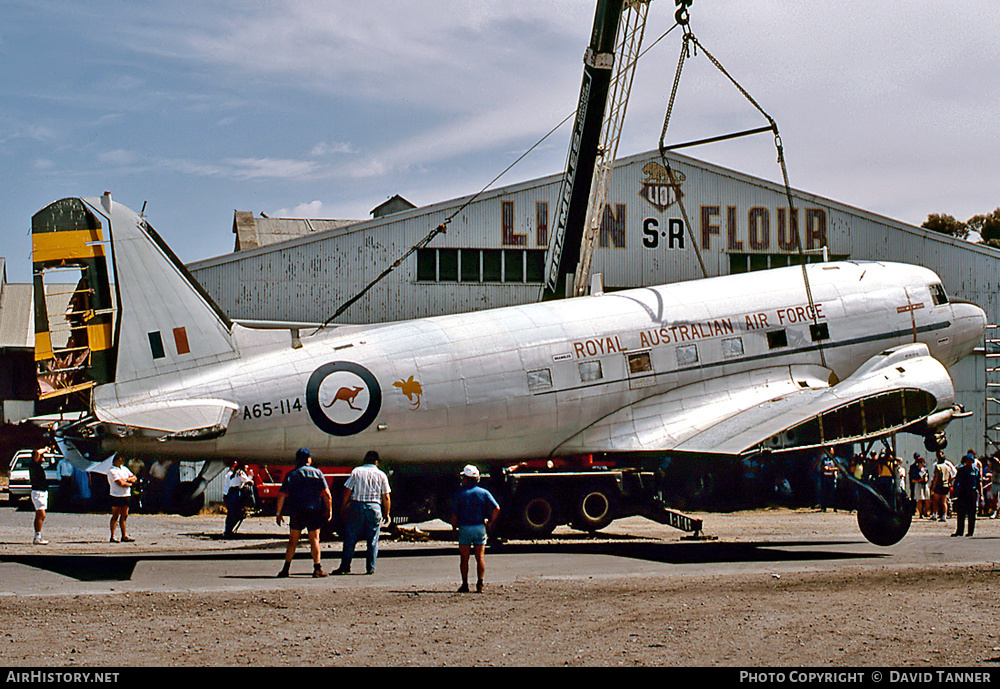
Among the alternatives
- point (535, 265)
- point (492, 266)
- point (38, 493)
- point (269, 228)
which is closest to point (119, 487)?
point (38, 493)

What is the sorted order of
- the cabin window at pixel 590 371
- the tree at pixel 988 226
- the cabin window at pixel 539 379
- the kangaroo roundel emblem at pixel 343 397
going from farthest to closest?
the tree at pixel 988 226 < the cabin window at pixel 590 371 < the cabin window at pixel 539 379 < the kangaroo roundel emblem at pixel 343 397

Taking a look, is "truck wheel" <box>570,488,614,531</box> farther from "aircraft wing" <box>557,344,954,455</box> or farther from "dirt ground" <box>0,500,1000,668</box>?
"dirt ground" <box>0,500,1000,668</box>

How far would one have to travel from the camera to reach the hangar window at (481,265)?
36.0 meters

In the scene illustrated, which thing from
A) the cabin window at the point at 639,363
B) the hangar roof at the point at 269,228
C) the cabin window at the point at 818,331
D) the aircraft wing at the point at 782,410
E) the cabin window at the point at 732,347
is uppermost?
the hangar roof at the point at 269,228

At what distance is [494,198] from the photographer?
3672 cm

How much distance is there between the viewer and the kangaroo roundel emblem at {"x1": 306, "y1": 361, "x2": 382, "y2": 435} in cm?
1869

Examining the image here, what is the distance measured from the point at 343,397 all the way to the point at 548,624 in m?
8.37

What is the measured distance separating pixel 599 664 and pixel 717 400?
12.8m

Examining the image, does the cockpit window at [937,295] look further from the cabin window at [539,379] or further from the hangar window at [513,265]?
the hangar window at [513,265]

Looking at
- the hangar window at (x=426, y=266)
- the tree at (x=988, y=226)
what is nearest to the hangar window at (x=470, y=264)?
the hangar window at (x=426, y=266)

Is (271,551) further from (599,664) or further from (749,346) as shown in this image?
(599,664)

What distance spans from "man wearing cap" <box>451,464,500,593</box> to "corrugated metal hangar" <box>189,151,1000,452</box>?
21106mm

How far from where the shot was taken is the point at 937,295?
24.4m

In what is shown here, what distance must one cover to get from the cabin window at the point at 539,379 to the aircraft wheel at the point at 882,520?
686 centimetres
